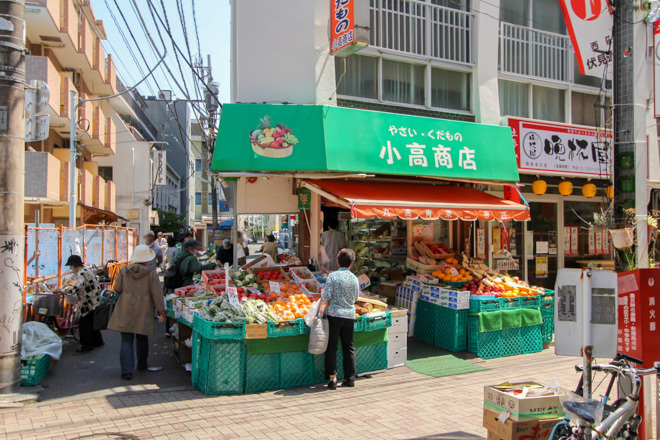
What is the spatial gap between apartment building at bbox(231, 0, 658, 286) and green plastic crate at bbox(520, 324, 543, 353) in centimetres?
286

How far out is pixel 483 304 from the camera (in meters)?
8.93

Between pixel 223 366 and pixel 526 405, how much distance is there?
156 inches

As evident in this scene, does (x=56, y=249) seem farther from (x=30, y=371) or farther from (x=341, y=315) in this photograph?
(x=341, y=315)

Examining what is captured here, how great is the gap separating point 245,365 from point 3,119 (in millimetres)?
4447

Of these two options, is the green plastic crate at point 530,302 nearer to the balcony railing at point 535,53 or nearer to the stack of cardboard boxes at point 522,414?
the stack of cardboard boxes at point 522,414

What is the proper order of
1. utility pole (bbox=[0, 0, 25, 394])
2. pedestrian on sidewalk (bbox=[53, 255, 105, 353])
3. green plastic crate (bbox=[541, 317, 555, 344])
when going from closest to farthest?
utility pole (bbox=[0, 0, 25, 394]), pedestrian on sidewalk (bbox=[53, 255, 105, 353]), green plastic crate (bbox=[541, 317, 555, 344])

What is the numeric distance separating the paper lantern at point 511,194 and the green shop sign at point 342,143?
1.09m

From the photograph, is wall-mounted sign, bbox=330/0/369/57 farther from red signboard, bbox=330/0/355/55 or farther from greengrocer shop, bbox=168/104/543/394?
greengrocer shop, bbox=168/104/543/394

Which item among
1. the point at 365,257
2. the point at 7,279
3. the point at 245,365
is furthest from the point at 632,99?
the point at 7,279

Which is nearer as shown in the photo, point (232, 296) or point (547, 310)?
point (232, 296)

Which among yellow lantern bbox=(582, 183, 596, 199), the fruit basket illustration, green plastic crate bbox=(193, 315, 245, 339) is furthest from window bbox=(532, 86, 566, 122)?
green plastic crate bbox=(193, 315, 245, 339)

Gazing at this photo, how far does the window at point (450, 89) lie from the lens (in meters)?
11.6

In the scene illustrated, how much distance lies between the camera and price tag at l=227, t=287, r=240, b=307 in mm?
7090

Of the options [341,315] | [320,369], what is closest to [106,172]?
[320,369]
